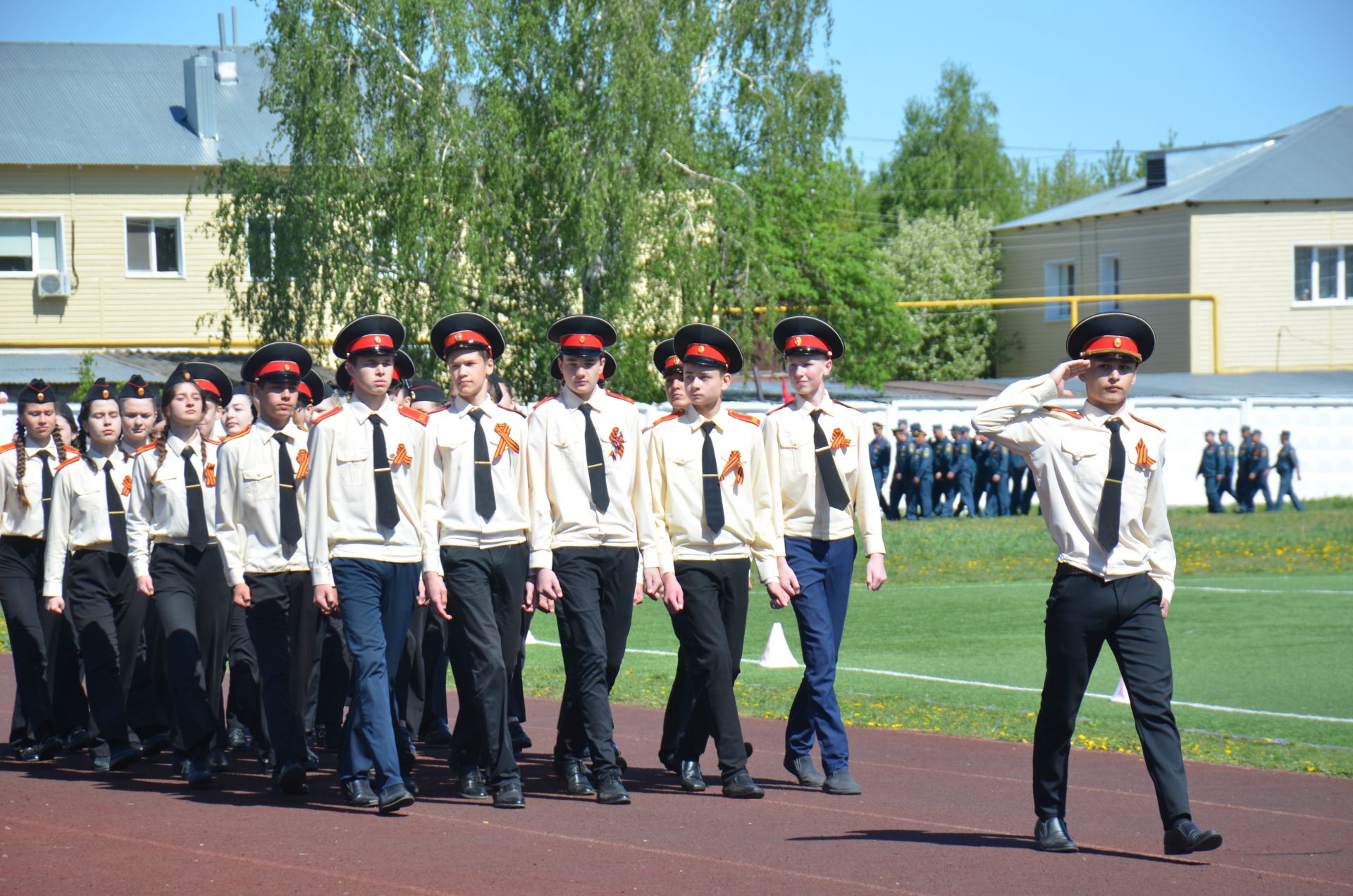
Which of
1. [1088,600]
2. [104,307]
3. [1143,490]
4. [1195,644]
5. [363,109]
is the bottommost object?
[1195,644]

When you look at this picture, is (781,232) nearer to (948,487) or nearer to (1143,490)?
(948,487)

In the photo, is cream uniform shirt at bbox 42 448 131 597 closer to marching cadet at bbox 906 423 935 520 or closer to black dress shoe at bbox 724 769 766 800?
black dress shoe at bbox 724 769 766 800

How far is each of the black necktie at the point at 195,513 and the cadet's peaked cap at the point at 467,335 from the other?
1614mm

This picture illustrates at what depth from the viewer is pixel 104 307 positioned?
40062 mm

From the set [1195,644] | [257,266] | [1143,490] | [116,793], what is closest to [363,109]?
[257,266]

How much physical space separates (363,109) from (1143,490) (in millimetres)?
24735

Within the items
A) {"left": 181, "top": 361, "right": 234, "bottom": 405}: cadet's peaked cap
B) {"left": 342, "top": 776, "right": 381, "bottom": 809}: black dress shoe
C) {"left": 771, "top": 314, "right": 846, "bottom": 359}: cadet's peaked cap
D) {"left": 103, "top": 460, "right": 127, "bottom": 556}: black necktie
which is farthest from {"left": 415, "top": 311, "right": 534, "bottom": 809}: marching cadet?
{"left": 103, "top": 460, "right": 127, "bottom": 556}: black necktie

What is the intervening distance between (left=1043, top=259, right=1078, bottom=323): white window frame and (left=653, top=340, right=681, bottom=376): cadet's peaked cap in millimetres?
44695

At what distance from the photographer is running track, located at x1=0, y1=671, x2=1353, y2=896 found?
20.5 feet

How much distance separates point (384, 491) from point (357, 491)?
13cm

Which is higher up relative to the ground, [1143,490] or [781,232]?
[781,232]

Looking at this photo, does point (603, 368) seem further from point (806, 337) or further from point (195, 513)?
point (195, 513)

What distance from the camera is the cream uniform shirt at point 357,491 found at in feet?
25.1

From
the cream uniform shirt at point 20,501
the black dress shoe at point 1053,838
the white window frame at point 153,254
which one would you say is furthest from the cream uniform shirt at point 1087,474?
the white window frame at point 153,254
